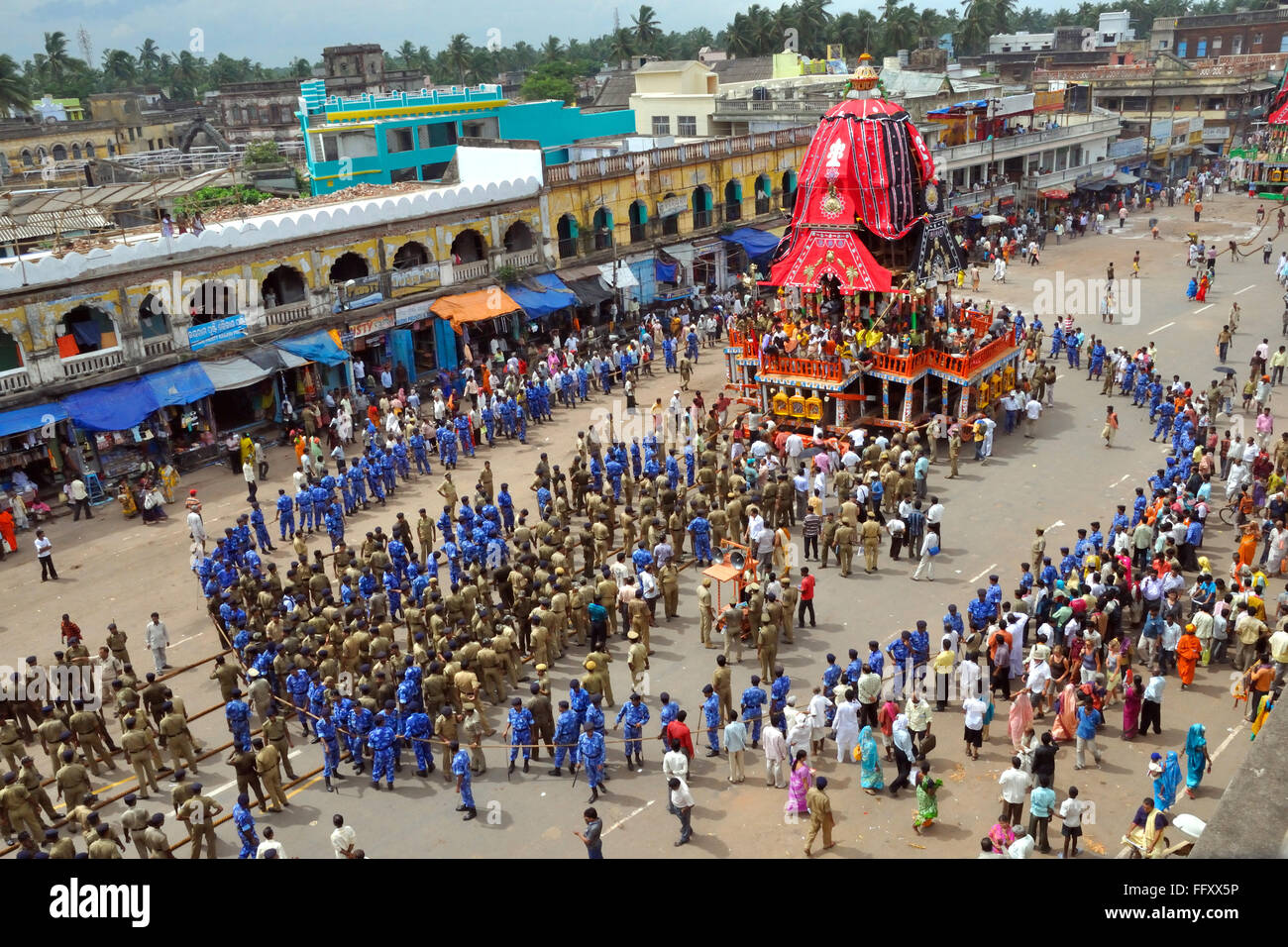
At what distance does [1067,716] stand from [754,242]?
101ft

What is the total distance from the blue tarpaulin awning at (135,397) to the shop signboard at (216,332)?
0.63m

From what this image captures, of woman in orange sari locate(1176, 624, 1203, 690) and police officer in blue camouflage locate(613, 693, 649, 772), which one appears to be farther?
woman in orange sari locate(1176, 624, 1203, 690)

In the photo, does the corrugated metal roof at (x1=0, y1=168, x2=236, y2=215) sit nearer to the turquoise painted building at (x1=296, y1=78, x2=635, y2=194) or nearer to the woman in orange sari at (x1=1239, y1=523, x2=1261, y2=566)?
the turquoise painted building at (x1=296, y1=78, x2=635, y2=194)

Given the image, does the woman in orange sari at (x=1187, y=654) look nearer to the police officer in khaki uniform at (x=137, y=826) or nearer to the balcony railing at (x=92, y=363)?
the police officer in khaki uniform at (x=137, y=826)

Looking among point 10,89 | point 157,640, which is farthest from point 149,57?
point 157,640

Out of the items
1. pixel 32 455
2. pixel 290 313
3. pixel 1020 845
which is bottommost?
pixel 1020 845

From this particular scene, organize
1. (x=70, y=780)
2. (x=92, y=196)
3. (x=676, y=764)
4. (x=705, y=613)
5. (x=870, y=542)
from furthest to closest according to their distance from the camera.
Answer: (x=92, y=196) → (x=870, y=542) → (x=705, y=613) → (x=70, y=780) → (x=676, y=764)

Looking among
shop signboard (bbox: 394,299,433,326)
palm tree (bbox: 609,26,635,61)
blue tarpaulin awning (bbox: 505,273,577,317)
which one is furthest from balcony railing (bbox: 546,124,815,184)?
palm tree (bbox: 609,26,635,61)

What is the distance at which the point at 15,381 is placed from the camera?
84.5ft

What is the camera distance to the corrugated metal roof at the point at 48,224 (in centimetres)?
3219

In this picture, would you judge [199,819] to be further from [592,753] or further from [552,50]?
[552,50]

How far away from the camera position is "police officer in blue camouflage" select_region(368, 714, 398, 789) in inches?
587

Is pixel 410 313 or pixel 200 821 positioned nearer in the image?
pixel 200 821

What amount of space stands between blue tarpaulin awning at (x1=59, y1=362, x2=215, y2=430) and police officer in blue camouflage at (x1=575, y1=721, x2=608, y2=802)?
17189mm
